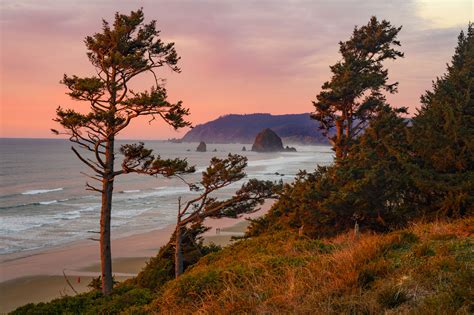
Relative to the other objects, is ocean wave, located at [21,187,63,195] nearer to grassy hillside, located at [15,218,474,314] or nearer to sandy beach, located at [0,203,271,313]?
sandy beach, located at [0,203,271,313]

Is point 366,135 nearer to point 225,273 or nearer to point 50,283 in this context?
point 225,273

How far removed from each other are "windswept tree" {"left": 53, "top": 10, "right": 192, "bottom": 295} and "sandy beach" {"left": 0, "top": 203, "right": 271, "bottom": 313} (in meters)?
7.18

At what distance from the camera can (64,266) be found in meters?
27.0

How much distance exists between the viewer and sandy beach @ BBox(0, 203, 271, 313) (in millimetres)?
22750

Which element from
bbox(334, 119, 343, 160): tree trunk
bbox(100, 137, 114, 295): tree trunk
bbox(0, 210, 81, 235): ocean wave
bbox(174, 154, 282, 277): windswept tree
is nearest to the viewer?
bbox(100, 137, 114, 295): tree trunk

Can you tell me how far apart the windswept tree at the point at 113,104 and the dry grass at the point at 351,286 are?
983 centimetres

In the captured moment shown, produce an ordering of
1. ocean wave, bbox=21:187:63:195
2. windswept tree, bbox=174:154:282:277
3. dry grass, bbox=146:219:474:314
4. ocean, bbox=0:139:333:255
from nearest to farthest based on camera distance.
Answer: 1. dry grass, bbox=146:219:474:314
2. windswept tree, bbox=174:154:282:277
3. ocean, bbox=0:139:333:255
4. ocean wave, bbox=21:187:63:195

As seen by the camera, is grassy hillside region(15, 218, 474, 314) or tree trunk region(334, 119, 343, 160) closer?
grassy hillside region(15, 218, 474, 314)

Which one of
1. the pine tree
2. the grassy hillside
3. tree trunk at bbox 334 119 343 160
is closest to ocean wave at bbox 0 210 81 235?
tree trunk at bbox 334 119 343 160

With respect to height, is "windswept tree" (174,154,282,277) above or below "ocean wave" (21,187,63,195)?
above

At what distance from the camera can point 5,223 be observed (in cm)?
3847

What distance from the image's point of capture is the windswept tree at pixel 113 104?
619 inches

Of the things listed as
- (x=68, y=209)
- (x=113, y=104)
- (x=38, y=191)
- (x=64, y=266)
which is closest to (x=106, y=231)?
(x=113, y=104)

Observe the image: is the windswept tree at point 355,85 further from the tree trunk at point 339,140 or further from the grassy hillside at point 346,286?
the grassy hillside at point 346,286
